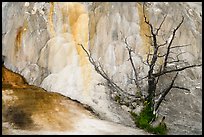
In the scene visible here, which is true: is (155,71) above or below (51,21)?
below

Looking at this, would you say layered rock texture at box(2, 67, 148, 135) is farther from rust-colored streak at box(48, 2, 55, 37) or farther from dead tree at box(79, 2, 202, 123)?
rust-colored streak at box(48, 2, 55, 37)

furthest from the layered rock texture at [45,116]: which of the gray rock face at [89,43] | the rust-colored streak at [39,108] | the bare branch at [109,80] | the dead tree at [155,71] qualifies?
the dead tree at [155,71]

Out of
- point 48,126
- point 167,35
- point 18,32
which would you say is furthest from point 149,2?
point 48,126

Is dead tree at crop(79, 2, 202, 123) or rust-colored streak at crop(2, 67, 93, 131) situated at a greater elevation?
dead tree at crop(79, 2, 202, 123)

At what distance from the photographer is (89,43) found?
12.6 metres

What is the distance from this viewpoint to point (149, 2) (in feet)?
42.9

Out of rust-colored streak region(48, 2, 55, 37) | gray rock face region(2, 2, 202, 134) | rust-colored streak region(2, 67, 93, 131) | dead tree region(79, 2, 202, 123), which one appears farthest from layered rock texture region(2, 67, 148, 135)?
rust-colored streak region(48, 2, 55, 37)

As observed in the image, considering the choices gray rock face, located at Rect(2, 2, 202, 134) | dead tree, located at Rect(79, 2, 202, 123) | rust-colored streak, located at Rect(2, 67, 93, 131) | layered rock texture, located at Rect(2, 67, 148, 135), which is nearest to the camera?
layered rock texture, located at Rect(2, 67, 148, 135)

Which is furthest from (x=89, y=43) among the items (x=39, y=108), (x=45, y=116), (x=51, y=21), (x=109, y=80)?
(x=45, y=116)

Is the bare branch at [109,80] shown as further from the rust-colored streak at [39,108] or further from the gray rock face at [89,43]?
the rust-colored streak at [39,108]

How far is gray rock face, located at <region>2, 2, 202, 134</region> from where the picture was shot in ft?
38.8

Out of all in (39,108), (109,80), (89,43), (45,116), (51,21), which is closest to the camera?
(45,116)

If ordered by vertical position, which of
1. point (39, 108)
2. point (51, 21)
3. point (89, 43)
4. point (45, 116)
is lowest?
point (45, 116)

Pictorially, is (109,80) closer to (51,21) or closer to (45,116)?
(45,116)
